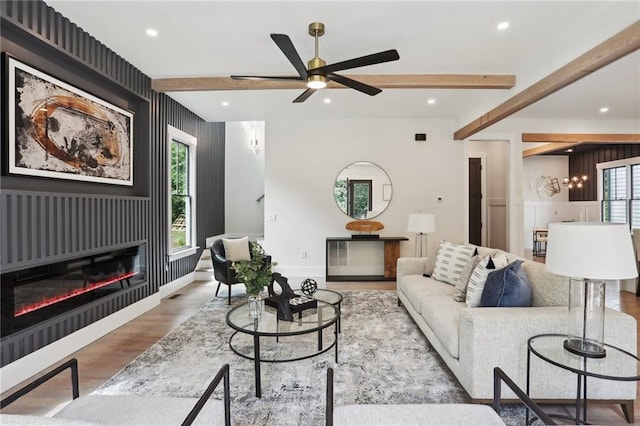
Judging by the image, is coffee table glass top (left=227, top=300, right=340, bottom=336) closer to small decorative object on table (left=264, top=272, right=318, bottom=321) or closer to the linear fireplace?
small decorative object on table (left=264, top=272, right=318, bottom=321)

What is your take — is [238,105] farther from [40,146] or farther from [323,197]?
[40,146]

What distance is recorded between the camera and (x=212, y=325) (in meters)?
3.47

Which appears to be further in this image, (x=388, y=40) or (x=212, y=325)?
(x=212, y=325)

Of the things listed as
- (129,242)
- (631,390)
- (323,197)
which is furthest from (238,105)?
(631,390)

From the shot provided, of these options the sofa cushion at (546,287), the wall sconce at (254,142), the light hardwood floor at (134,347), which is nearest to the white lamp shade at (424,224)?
the light hardwood floor at (134,347)

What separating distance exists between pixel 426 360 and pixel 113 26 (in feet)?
12.9

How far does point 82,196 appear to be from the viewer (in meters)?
2.94

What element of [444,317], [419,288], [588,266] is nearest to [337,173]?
[419,288]

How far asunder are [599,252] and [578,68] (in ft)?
7.23

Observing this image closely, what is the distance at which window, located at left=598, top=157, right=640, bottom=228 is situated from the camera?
301 inches

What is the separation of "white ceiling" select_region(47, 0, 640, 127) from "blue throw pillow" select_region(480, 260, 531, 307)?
2057 millimetres

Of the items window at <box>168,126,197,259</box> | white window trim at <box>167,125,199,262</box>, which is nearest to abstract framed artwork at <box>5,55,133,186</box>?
white window trim at <box>167,125,199,262</box>

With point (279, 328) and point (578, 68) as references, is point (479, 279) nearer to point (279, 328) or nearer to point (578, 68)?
point (279, 328)

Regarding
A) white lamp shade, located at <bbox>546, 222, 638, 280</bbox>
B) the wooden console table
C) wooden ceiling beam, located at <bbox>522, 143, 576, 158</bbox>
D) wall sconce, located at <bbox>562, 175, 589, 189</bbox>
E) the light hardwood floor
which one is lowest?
the light hardwood floor
